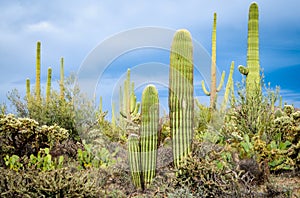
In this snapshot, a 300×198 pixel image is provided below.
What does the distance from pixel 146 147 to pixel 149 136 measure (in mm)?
196

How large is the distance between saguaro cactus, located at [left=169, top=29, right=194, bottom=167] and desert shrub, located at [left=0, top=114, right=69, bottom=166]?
3.84m

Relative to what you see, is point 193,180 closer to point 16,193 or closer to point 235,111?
point 16,193

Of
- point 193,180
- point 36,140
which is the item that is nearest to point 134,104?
point 36,140

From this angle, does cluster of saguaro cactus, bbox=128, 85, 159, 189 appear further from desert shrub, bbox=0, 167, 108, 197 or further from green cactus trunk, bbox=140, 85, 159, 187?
desert shrub, bbox=0, 167, 108, 197

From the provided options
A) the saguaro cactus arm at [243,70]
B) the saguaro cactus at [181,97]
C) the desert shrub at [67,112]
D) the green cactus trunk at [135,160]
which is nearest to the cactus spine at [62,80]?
the desert shrub at [67,112]

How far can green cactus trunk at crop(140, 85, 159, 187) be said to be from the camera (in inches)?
282

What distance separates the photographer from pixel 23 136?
9594 mm

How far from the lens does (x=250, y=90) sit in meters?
11.8

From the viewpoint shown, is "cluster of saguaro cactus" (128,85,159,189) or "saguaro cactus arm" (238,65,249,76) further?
"saguaro cactus arm" (238,65,249,76)

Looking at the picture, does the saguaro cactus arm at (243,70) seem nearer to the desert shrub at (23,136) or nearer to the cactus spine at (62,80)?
the desert shrub at (23,136)

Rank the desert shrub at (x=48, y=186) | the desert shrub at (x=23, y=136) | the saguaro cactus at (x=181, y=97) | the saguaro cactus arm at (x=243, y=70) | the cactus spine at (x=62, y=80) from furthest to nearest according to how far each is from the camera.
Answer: the cactus spine at (x=62, y=80) → the saguaro cactus arm at (x=243, y=70) → the desert shrub at (x=23, y=136) → the saguaro cactus at (x=181, y=97) → the desert shrub at (x=48, y=186)

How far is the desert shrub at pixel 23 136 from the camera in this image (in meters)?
9.26

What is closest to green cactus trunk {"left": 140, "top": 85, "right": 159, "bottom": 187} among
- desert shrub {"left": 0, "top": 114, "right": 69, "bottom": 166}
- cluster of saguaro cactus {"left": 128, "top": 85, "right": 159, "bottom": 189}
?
cluster of saguaro cactus {"left": 128, "top": 85, "right": 159, "bottom": 189}

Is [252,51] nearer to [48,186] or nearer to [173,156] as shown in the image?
[173,156]
